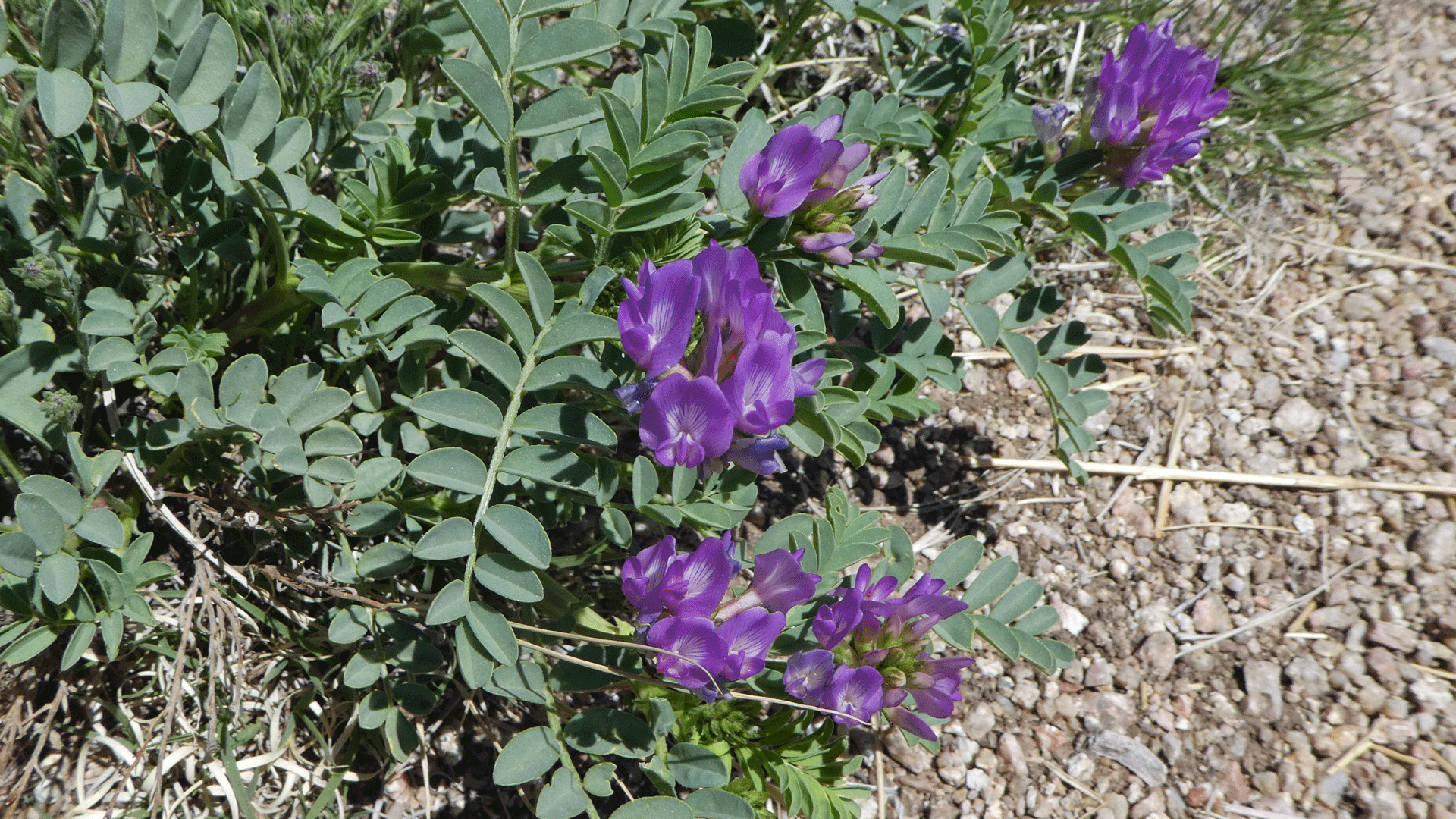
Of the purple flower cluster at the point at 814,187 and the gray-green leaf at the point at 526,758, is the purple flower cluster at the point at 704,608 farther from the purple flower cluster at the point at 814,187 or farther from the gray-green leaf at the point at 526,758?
the purple flower cluster at the point at 814,187

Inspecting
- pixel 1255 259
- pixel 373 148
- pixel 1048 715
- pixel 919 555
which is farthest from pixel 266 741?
pixel 1255 259

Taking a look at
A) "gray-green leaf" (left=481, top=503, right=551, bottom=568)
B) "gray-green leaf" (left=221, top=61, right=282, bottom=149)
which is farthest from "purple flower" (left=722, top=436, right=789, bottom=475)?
"gray-green leaf" (left=221, top=61, right=282, bottom=149)

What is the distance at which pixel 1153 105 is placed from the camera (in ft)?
7.11

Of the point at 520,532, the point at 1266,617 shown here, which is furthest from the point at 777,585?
the point at 1266,617

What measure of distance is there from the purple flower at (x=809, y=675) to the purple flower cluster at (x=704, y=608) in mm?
108

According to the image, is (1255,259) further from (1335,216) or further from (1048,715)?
(1048,715)

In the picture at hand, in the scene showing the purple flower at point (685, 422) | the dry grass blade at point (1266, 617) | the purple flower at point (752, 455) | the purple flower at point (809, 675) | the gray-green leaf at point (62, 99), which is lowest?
the dry grass blade at point (1266, 617)

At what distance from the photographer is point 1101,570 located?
2.93 meters

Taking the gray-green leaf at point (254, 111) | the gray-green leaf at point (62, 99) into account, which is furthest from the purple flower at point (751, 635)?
the gray-green leaf at point (62, 99)

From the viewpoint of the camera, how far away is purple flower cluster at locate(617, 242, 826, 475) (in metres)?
1.61

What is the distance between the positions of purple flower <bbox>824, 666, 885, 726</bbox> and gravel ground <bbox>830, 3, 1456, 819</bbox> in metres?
0.66

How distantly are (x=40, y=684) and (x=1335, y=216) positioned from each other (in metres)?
4.13

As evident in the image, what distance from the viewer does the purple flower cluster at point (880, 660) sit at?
1987 mm

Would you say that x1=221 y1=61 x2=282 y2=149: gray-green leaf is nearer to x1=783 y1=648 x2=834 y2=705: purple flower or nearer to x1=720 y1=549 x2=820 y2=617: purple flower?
x1=720 y1=549 x2=820 y2=617: purple flower
